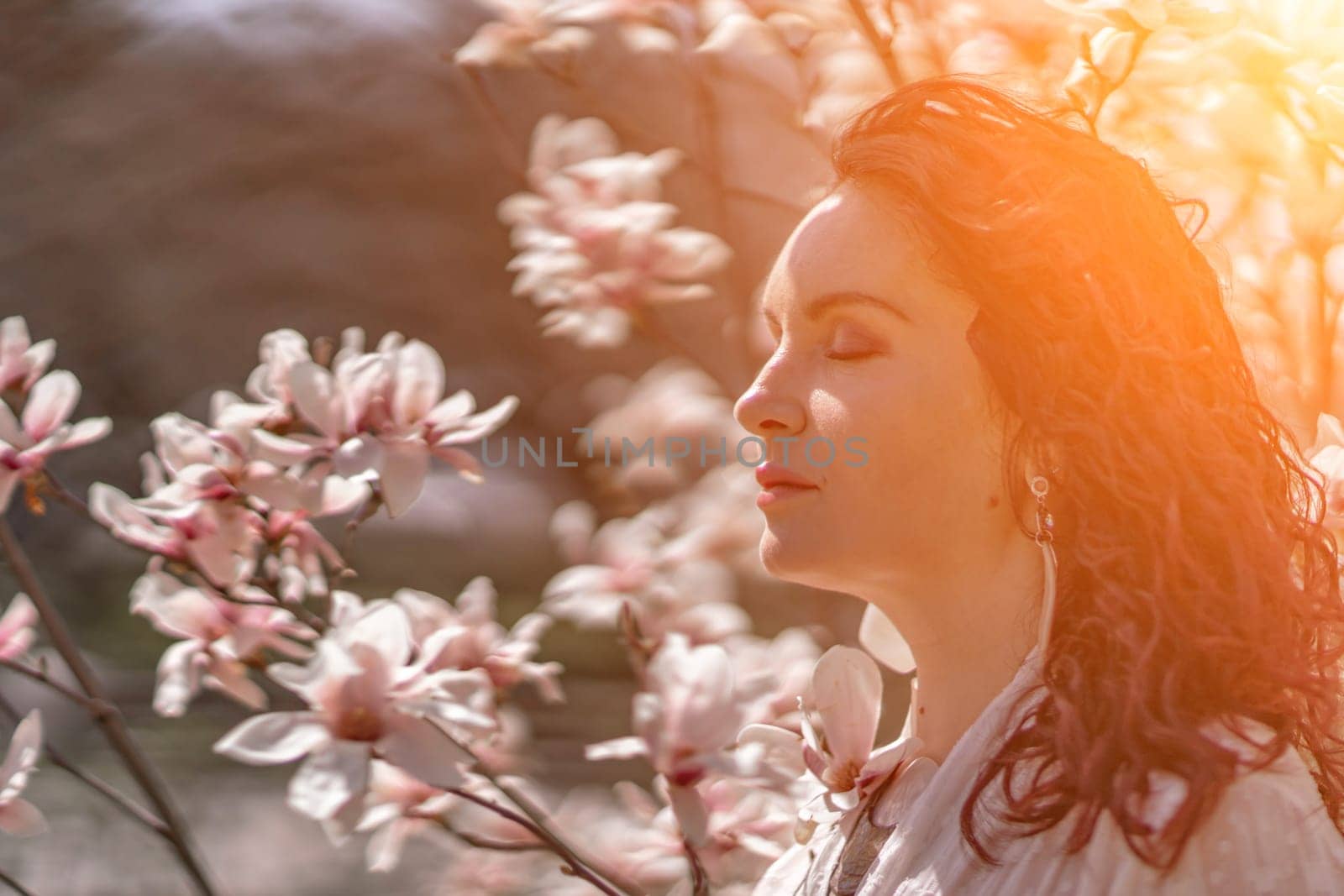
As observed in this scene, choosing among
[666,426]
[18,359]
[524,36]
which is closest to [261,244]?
[524,36]

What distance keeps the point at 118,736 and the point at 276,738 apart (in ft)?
0.65

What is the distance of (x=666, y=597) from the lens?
98 centimetres

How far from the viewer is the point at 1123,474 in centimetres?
68

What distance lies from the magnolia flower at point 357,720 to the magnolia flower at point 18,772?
0.74ft

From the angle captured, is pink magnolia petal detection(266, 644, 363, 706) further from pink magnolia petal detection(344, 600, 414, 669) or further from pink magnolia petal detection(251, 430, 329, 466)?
pink magnolia petal detection(251, 430, 329, 466)

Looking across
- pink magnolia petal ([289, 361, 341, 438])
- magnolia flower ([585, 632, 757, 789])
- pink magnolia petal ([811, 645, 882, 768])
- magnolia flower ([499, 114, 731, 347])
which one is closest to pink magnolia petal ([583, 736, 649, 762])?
magnolia flower ([585, 632, 757, 789])

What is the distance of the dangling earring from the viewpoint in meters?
0.69

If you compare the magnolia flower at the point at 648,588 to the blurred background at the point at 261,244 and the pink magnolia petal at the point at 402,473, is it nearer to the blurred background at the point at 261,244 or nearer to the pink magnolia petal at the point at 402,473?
the pink magnolia petal at the point at 402,473

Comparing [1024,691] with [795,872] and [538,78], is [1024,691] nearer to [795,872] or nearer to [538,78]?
[795,872]

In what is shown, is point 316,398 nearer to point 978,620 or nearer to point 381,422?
point 381,422

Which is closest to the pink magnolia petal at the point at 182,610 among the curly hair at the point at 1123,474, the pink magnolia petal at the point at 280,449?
the pink magnolia petal at the point at 280,449

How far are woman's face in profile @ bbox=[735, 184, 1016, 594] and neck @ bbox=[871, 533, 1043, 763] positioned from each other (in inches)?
0.5

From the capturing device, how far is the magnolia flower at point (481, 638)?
79 centimetres

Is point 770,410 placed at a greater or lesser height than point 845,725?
greater
